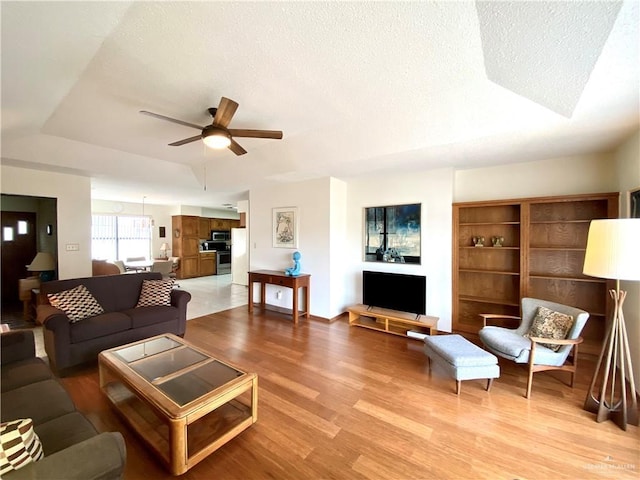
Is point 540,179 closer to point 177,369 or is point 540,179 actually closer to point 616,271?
point 616,271

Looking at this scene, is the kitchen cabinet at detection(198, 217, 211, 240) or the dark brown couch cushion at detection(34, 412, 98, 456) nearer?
the dark brown couch cushion at detection(34, 412, 98, 456)

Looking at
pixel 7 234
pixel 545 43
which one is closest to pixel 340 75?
pixel 545 43

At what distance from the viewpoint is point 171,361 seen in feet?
7.55

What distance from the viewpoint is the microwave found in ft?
31.6

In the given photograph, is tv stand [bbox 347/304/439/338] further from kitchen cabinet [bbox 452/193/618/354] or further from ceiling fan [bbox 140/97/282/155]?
ceiling fan [bbox 140/97/282/155]

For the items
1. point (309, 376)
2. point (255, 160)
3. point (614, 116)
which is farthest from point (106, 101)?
point (614, 116)

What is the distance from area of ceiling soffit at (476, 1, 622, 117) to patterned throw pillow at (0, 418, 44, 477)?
9.44 feet

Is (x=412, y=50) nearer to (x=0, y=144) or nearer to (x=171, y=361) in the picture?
(x=171, y=361)

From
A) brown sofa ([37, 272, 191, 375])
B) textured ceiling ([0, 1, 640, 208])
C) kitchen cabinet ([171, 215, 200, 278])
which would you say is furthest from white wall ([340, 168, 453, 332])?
kitchen cabinet ([171, 215, 200, 278])

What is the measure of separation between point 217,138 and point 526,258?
389 cm

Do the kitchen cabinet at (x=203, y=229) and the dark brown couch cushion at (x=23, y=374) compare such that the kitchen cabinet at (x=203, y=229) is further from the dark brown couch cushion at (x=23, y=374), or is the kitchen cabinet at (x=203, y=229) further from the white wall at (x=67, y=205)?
the dark brown couch cushion at (x=23, y=374)

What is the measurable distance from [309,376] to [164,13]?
3.08 m

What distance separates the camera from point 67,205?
4566 millimetres

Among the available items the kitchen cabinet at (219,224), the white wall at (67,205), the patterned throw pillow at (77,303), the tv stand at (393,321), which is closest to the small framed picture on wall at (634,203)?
the tv stand at (393,321)
